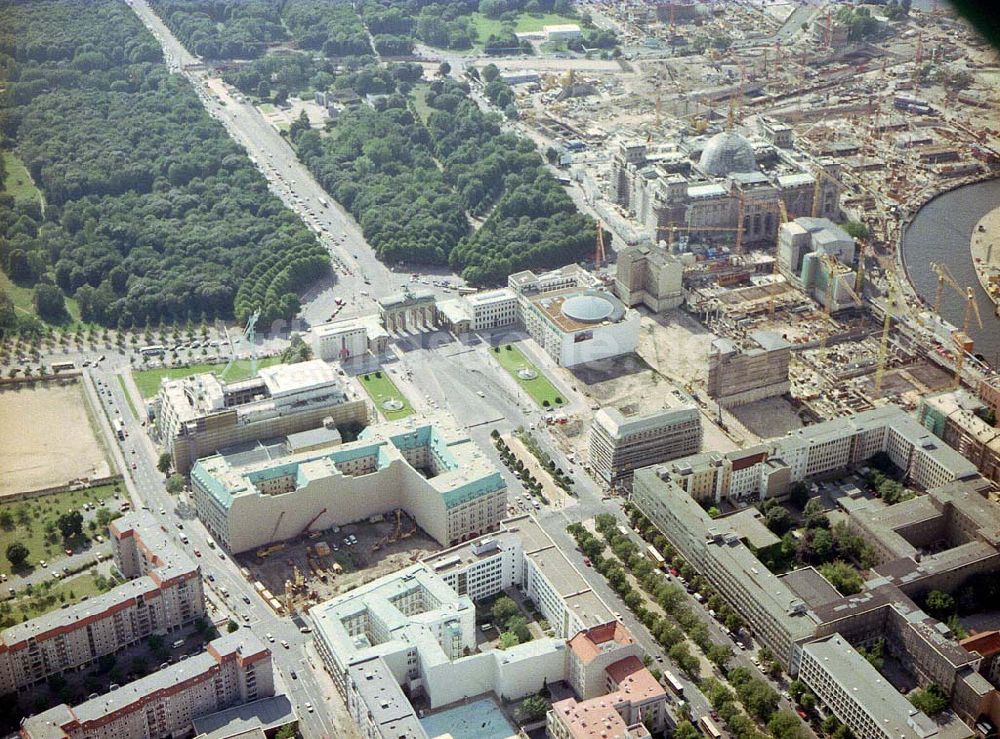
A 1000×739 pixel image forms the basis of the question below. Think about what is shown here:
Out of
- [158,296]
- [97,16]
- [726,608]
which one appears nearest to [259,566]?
[726,608]

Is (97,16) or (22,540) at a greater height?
(97,16)

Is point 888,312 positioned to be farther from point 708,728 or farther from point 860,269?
point 708,728

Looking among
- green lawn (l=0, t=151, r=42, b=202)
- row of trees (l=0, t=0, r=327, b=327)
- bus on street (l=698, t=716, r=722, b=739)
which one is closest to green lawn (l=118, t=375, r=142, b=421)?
row of trees (l=0, t=0, r=327, b=327)

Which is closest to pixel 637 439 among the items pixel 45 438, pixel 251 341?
pixel 251 341

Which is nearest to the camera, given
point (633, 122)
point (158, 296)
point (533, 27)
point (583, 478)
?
point (583, 478)

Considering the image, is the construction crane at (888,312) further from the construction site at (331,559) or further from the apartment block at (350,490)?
the construction site at (331,559)

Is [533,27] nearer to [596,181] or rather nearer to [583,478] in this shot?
[596,181]

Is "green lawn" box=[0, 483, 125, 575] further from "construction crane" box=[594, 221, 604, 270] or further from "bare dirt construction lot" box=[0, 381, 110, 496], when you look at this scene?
"construction crane" box=[594, 221, 604, 270]
